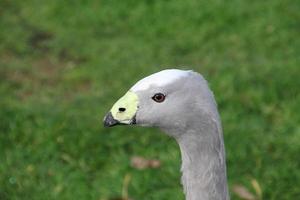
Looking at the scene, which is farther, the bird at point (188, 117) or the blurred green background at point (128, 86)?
the blurred green background at point (128, 86)

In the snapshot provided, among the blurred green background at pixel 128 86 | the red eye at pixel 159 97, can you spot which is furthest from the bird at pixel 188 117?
the blurred green background at pixel 128 86

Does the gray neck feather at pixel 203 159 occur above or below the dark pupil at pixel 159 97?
below

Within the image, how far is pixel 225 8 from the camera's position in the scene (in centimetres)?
666

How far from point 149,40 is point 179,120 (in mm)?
3940

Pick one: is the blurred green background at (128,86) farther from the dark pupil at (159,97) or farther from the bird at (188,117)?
the dark pupil at (159,97)

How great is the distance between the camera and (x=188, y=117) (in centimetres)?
263

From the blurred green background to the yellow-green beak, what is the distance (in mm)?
1460

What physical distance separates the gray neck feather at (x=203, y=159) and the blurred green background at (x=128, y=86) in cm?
133

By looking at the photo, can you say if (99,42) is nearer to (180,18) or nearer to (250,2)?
(180,18)

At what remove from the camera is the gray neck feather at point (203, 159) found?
8.70 feet

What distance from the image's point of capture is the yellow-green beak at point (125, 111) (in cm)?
265

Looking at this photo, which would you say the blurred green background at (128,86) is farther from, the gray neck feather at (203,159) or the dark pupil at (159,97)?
Result: the dark pupil at (159,97)

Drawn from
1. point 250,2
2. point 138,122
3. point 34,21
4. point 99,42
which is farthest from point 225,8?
point 138,122

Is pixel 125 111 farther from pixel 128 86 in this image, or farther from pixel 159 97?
pixel 128 86
